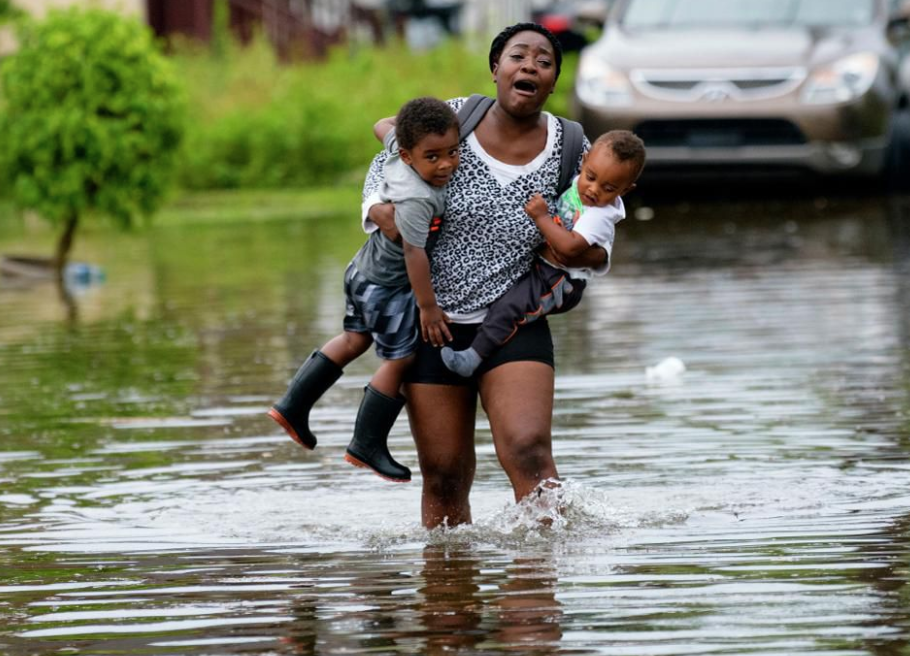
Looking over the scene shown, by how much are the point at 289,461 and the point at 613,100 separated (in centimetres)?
865

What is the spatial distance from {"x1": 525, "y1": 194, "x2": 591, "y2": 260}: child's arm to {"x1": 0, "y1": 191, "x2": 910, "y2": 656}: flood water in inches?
27.4

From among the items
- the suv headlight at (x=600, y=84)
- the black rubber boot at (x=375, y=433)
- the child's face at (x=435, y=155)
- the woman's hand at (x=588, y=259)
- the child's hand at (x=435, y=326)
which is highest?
the suv headlight at (x=600, y=84)

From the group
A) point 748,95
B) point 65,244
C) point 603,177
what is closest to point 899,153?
point 748,95

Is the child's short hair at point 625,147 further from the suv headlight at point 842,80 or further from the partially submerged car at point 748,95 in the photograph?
the suv headlight at point 842,80

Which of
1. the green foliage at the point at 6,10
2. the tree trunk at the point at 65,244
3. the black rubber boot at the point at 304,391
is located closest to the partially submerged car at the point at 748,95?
the tree trunk at the point at 65,244

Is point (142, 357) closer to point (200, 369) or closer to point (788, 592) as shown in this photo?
point (200, 369)

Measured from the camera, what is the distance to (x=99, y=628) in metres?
5.23

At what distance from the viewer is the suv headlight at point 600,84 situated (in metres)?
16.2

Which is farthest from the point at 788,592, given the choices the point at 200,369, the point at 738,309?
the point at 738,309

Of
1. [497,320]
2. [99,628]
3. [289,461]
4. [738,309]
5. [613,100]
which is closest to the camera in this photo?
[99,628]

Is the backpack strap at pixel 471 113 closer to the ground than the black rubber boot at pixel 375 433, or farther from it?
farther from it

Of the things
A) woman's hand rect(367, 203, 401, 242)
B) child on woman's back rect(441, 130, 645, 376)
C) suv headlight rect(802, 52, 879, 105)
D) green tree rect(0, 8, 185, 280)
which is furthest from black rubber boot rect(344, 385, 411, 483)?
suv headlight rect(802, 52, 879, 105)

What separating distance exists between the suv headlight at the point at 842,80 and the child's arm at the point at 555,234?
1037 centimetres

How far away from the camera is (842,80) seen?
16.3 m
